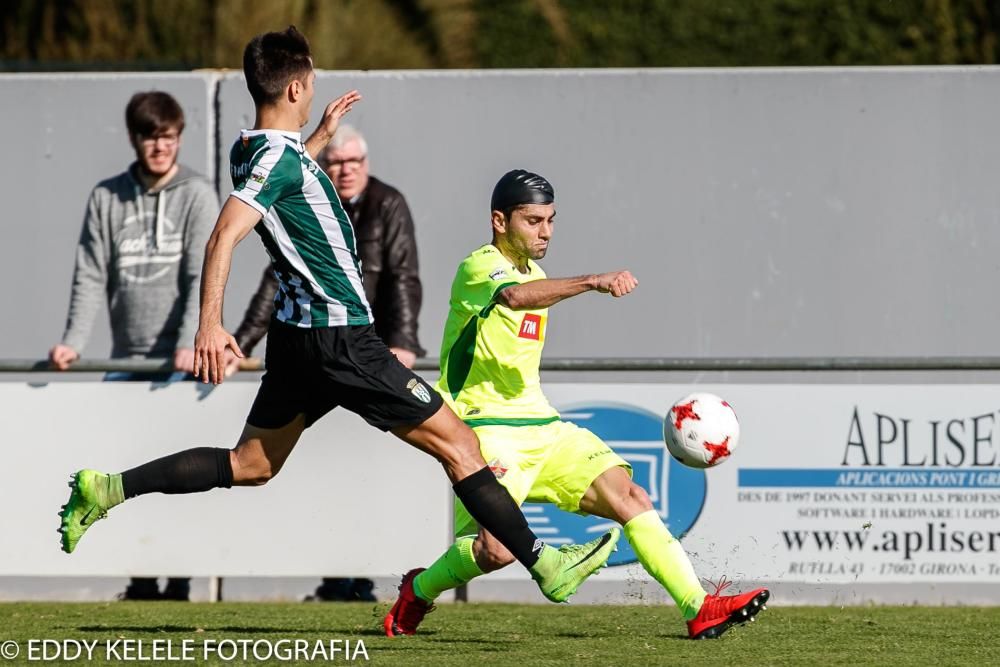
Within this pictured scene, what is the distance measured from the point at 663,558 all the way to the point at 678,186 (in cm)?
498

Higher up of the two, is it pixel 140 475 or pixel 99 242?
pixel 99 242

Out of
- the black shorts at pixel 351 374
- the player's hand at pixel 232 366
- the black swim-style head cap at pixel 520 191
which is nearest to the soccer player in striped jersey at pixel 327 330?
the black shorts at pixel 351 374

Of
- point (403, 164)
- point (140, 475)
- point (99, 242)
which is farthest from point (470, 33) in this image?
point (140, 475)

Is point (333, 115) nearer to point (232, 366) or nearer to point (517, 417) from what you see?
point (517, 417)

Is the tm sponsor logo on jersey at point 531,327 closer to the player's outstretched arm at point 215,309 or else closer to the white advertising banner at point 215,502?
the player's outstretched arm at point 215,309

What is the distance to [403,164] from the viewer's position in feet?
38.3

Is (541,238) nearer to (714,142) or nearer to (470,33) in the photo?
(714,142)

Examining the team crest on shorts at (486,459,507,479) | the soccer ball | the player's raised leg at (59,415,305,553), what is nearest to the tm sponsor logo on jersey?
the team crest on shorts at (486,459,507,479)

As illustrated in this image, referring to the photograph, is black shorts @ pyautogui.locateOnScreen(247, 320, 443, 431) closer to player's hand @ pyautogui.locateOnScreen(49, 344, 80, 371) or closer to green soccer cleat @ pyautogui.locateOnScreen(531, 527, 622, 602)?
green soccer cleat @ pyautogui.locateOnScreen(531, 527, 622, 602)

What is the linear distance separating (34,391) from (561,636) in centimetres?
312

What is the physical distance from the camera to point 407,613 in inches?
288

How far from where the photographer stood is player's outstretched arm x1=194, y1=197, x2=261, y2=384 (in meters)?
6.20

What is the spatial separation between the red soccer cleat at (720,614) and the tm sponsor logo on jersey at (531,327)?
1.23m

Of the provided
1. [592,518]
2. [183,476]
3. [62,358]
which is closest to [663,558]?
[592,518]
